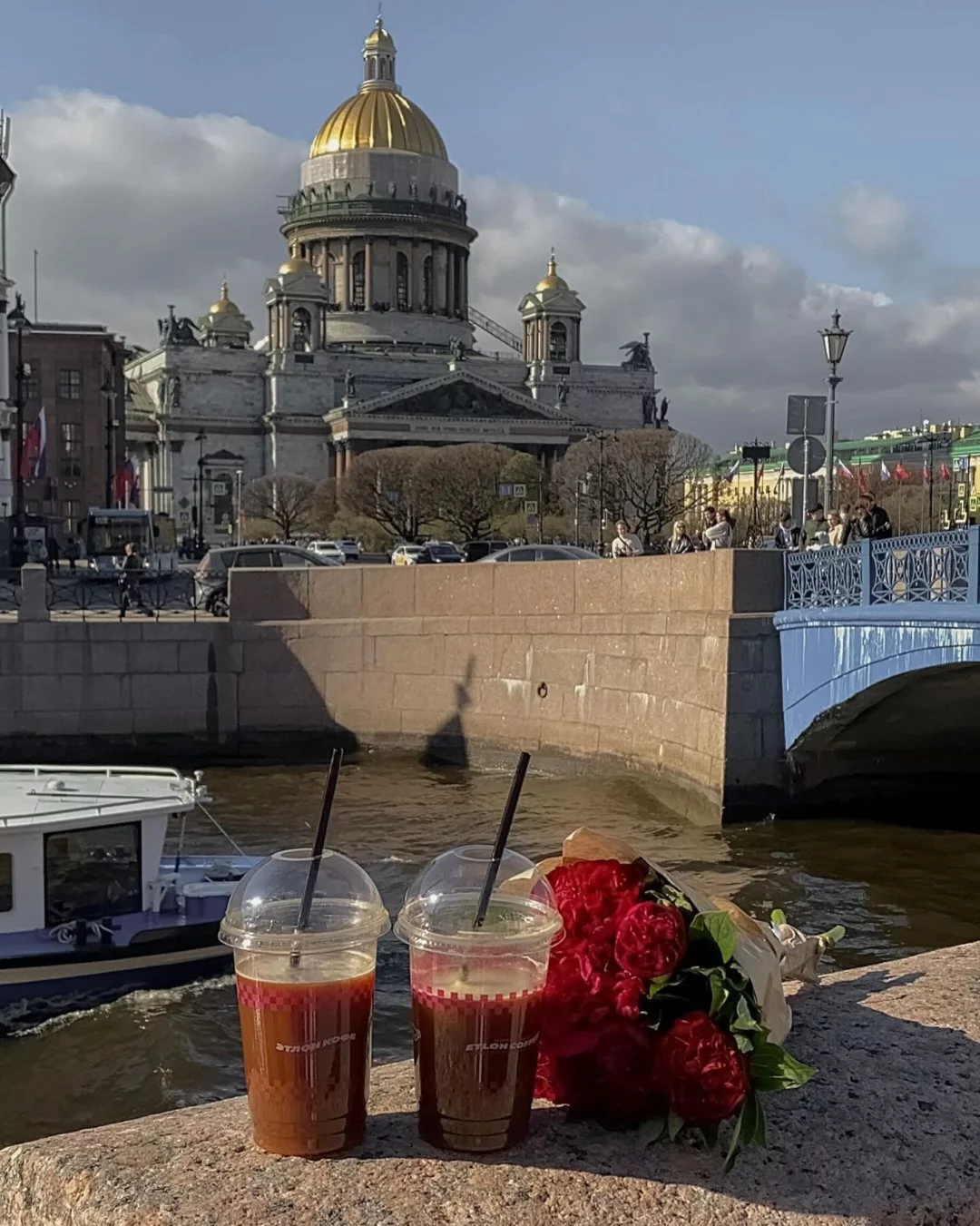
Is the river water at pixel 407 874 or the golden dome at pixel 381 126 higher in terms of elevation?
the golden dome at pixel 381 126

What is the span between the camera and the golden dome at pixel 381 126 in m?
89.3

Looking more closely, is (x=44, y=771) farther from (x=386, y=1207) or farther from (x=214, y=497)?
(x=214, y=497)

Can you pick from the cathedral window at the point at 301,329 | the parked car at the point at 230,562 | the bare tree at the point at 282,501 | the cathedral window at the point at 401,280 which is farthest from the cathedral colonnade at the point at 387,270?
the parked car at the point at 230,562

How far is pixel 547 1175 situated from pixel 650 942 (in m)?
0.36

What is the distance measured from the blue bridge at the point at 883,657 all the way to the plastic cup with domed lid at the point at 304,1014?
948cm

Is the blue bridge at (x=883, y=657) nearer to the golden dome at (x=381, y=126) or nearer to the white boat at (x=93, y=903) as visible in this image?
the white boat at (x=93, y=903)

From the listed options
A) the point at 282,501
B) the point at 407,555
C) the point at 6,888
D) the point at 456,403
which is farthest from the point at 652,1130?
the point at 456,403

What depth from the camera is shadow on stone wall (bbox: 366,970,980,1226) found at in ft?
6.49

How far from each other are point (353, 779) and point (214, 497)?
7003 centimetres

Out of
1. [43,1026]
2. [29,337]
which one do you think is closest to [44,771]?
[43,1026]

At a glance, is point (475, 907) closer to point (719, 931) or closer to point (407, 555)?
point (719, 931)

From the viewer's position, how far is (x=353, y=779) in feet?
55.0

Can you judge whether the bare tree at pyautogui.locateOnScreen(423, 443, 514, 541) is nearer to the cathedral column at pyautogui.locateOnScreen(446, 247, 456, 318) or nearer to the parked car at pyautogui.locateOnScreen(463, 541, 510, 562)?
the parked car at pyautogui.locateOnScreen(463, 541, 510, 562)

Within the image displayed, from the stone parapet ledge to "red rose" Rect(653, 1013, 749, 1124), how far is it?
3.3 inches
